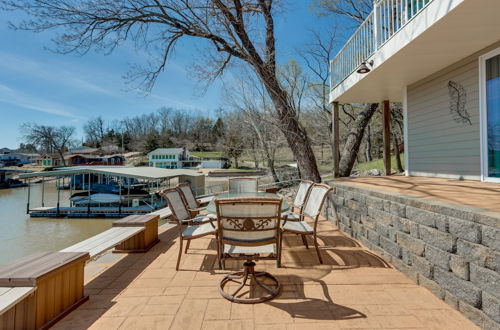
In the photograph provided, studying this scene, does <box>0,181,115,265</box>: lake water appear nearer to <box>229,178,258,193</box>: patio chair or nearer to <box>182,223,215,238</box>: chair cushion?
<box>229,178,258,193</box>: patio chair

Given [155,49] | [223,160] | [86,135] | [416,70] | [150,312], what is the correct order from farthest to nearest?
1. [86,135]
2. [223,160]
3. [155,49]
4. [416,70]
5. [150,312]

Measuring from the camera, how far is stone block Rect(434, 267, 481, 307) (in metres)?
1.72

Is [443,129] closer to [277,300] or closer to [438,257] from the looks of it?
[438,257]

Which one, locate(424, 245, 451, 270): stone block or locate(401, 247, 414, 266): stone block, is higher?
locate(424, 245, 451, 270): stone block

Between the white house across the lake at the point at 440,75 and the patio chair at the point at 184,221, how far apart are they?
3.58m

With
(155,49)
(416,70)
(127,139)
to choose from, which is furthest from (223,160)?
(416,70)

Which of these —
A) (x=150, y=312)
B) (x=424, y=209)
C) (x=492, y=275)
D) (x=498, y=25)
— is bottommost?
(x=150, y=312)

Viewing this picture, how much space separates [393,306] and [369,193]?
1.54m

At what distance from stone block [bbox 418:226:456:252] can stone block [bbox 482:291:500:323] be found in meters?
0.34

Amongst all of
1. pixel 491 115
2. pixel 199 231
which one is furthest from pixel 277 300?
pixel 491 115

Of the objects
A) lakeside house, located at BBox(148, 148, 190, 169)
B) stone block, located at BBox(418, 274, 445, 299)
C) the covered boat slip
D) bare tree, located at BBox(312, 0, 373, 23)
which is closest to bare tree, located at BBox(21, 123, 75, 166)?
lakeside house, located at BBox(148, 148, 190, 169)

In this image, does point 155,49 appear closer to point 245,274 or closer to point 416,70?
point 416,70

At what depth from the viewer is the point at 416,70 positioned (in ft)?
14.4

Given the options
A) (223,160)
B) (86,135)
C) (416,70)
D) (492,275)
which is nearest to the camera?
(492,275)
